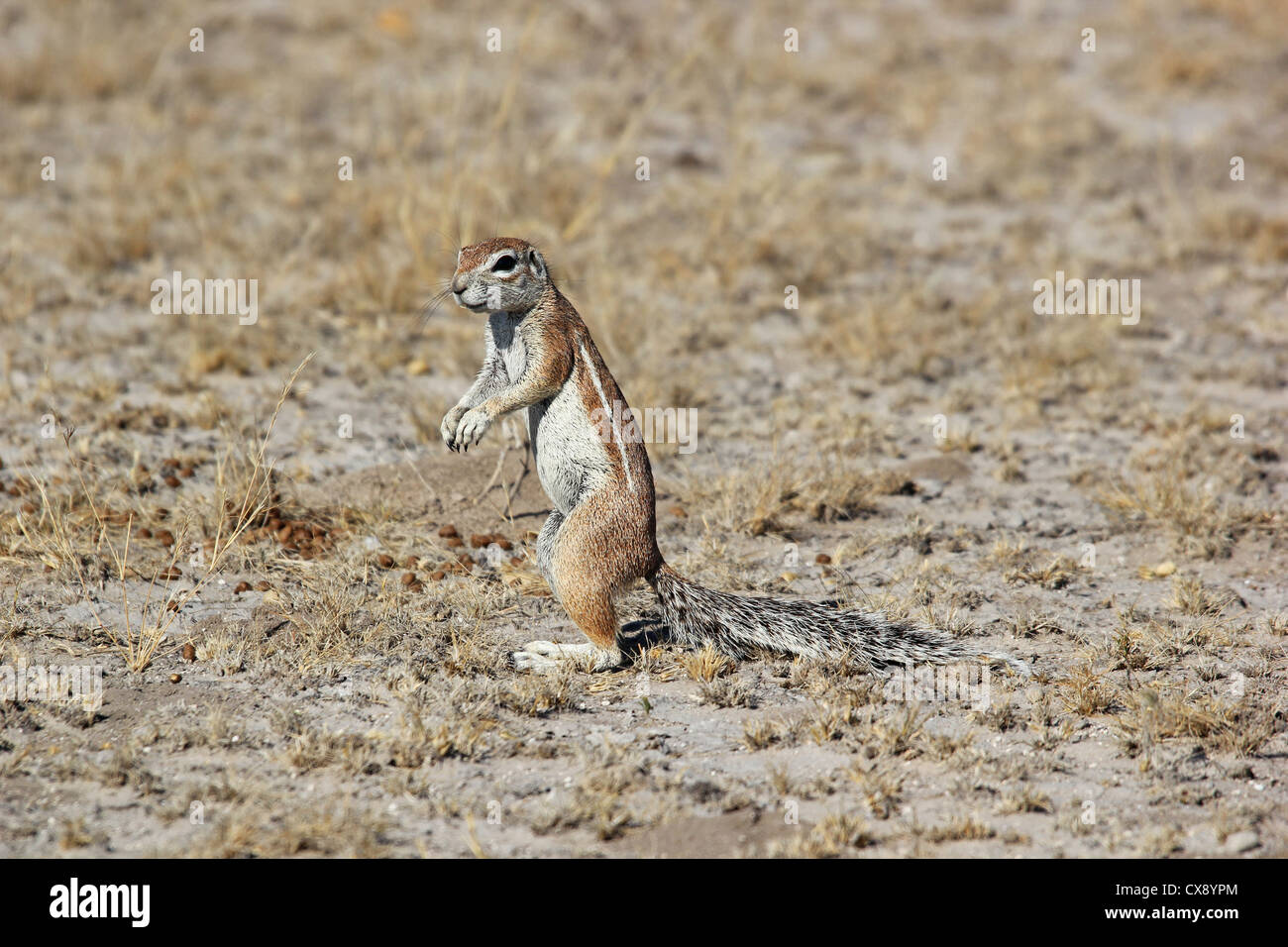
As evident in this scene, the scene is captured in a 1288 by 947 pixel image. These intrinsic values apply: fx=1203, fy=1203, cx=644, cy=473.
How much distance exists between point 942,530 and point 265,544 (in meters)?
3.54

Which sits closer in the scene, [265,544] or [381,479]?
[265,544]

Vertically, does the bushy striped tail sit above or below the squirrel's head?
below

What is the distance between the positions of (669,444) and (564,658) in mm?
2508

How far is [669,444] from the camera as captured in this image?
23.9ft

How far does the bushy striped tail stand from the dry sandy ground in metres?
0.18

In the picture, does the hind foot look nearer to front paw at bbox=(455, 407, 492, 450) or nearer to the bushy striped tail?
the bushy striped tail

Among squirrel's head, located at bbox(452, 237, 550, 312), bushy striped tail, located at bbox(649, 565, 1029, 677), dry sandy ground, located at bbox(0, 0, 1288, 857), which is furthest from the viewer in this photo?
bushy striped tail, located at bbox(649, 565, 1029, 677)

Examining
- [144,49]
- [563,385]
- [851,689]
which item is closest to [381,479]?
[563,385]

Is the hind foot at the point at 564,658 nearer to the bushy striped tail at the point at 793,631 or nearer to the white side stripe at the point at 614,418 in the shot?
the bushy striped tail at the point at 793,631

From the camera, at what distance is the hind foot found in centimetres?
498

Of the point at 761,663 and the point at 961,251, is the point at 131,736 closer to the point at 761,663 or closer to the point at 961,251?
the point at 761,663

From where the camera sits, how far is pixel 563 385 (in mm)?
4988

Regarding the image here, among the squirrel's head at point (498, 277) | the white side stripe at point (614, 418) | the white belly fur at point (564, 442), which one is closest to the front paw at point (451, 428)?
the white belly fur at point (564, 442)

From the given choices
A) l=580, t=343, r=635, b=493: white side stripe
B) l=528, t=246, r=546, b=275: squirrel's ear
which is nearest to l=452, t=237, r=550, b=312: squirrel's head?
l=528, t=246, r=546, b=275: squirrel's ear
